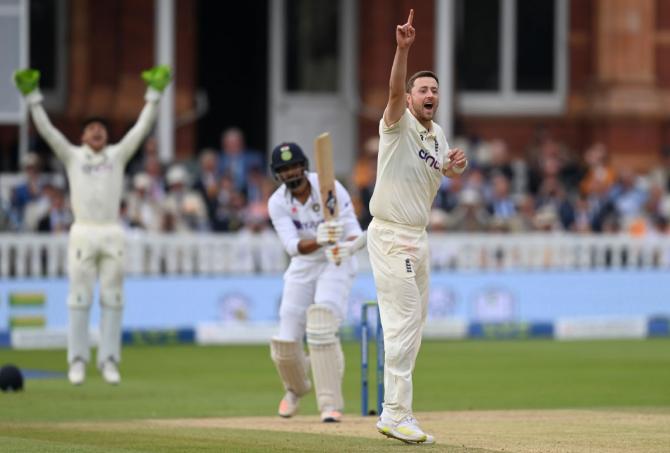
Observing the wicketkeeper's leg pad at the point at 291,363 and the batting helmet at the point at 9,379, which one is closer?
the wicketkeeper's leg pad at the point at 291,363

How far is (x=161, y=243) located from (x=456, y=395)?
6724 millimetres

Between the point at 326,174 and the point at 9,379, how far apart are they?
381 cm

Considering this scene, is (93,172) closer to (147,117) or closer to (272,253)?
(147,117)

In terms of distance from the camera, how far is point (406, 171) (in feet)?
33.1

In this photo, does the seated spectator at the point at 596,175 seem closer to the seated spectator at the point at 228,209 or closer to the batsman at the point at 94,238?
the seated spectator at the point at 228,209

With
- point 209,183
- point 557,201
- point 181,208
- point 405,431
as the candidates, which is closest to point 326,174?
point 405,431

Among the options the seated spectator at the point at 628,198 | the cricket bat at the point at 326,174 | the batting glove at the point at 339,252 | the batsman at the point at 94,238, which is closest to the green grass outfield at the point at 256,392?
the batsman at the point at 94,238

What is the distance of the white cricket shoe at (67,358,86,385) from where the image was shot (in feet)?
47.4

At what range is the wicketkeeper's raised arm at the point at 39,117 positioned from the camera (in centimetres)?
1459

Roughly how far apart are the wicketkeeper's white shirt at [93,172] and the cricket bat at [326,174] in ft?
10.4

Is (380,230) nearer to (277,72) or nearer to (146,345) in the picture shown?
(146,345)

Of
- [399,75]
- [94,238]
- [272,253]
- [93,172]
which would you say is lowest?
[272,253]

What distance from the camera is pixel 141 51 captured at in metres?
24.6

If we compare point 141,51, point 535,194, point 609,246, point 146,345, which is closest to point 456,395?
point 146,345
